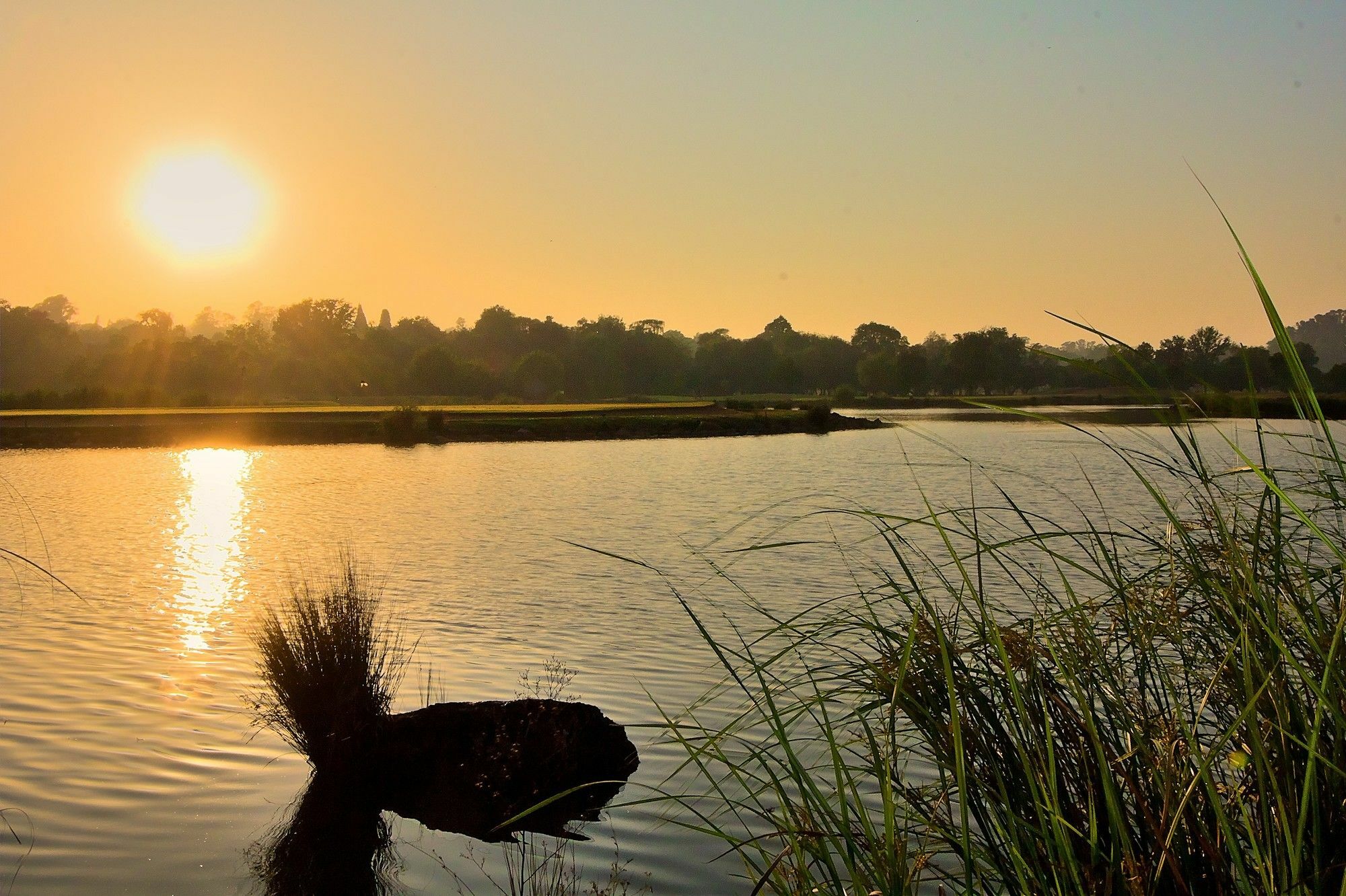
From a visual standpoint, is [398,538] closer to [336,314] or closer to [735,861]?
[735,861]

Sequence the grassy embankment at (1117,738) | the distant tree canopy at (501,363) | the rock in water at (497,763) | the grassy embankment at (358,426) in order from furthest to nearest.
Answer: the distant tree canopy at (501,363), the grassy embankment at (358,426), the rock in water at (497,763), the grassy embankment at (1117,738)

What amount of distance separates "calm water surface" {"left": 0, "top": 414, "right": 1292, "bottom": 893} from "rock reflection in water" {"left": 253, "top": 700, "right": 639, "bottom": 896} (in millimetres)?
172

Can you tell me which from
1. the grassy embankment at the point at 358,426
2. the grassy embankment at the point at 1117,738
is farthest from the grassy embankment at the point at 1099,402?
the grassy embankment at the point at 358,426

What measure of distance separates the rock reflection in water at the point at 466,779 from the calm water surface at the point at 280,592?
172 millimetres

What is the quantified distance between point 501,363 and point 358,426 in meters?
91.3

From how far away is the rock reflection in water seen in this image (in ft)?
19.5

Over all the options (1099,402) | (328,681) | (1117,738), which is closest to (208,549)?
(328,681)

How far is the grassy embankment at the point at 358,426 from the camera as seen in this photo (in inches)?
1911

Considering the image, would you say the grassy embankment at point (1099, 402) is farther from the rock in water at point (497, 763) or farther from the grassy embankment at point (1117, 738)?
the rock in water at point (497, 763)

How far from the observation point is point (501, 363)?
143375 mm

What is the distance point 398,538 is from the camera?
62.8 feet

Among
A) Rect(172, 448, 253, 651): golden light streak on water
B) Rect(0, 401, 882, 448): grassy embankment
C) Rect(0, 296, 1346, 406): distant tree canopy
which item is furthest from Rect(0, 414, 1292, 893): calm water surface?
Rect(0, 296, 1346, 406): distant tree canopy

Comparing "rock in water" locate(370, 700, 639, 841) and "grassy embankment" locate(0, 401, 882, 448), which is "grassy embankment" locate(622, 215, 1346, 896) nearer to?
"rock in water" locate(370, 700, 639, 841)

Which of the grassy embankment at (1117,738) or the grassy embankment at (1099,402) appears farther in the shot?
the grassy embankment at (1099,402)
